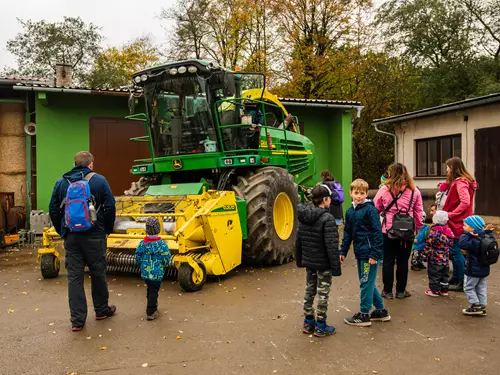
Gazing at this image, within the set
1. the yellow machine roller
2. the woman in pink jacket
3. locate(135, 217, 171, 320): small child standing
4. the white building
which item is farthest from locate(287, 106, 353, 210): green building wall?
locate(135, 217, 171, 320): small child standing

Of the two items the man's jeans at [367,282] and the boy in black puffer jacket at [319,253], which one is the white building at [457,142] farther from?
the boy in black puffer jacket at [319,253]

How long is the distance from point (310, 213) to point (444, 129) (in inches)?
507

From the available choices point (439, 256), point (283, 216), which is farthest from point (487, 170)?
point (439, 256)

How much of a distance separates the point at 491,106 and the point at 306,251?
11.7 meters

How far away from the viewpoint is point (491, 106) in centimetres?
1391

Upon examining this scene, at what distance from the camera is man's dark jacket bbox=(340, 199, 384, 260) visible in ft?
15.9

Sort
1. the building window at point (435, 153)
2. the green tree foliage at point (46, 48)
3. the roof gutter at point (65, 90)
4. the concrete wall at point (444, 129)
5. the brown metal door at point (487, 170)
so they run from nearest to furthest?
the roof gutter at point (65, 90) → the brown metal door at point (487, 170) → the concrete wall at point (444, 129) → the building window at point (435, 153) → the green tree foliage at point (46, 48)

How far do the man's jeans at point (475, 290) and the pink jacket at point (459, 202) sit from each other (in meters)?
1.08

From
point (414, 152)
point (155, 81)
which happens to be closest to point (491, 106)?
point (414, 152)

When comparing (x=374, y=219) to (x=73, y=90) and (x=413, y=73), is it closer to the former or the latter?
(x=73, y=90)

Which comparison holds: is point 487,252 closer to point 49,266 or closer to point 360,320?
point 360,320

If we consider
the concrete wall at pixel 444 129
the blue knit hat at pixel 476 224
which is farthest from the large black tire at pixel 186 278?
the concrete wall at pixel 444 129

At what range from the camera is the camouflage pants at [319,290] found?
4.54 m

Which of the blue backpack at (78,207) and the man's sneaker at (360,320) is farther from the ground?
the blue backpack at (78,207)
